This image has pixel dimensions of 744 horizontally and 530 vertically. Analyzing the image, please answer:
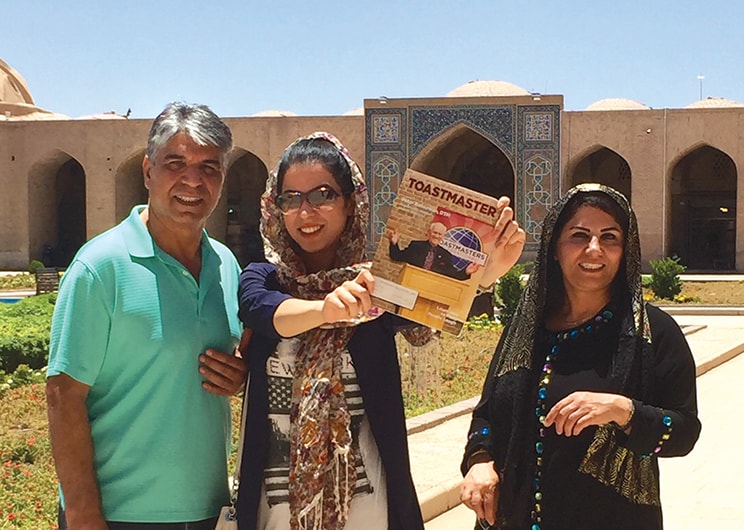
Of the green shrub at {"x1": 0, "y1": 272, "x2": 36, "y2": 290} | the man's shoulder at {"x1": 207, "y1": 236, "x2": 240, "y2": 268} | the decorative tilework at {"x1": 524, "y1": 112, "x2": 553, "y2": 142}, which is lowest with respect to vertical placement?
the green shrub at {"x1": 0, "y1": 272, "x2": 36, "y2": 290}

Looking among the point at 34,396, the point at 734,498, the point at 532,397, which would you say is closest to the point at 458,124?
the point at 34,396

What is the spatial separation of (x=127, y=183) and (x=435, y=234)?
818 inches

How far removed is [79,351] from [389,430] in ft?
1.91

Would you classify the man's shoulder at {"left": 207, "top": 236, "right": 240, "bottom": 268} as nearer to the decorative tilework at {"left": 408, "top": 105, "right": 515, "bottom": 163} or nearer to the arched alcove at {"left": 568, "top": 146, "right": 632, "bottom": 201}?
the decorative tilework at {"left": 408, "top": 105, "right": 515, "bottom": 163}

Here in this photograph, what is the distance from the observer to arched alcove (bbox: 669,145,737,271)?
845 inches

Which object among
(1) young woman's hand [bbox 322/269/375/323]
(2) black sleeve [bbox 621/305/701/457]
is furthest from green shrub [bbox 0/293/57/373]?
(2) black sleeve [bbox 621/305/701/457]

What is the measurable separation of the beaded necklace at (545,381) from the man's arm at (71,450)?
0.84 meters

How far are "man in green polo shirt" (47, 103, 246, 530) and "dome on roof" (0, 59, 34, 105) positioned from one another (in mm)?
28949

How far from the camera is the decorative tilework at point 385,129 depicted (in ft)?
64.8

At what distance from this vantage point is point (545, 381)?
5.86 feet

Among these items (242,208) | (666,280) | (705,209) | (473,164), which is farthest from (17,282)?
(705,209)

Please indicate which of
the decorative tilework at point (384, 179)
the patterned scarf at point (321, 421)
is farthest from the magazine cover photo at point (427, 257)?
the decorative tilework at point (384, 179)

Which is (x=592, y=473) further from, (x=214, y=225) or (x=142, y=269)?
(x=214, y=225)

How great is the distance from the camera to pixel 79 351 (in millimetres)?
1577
